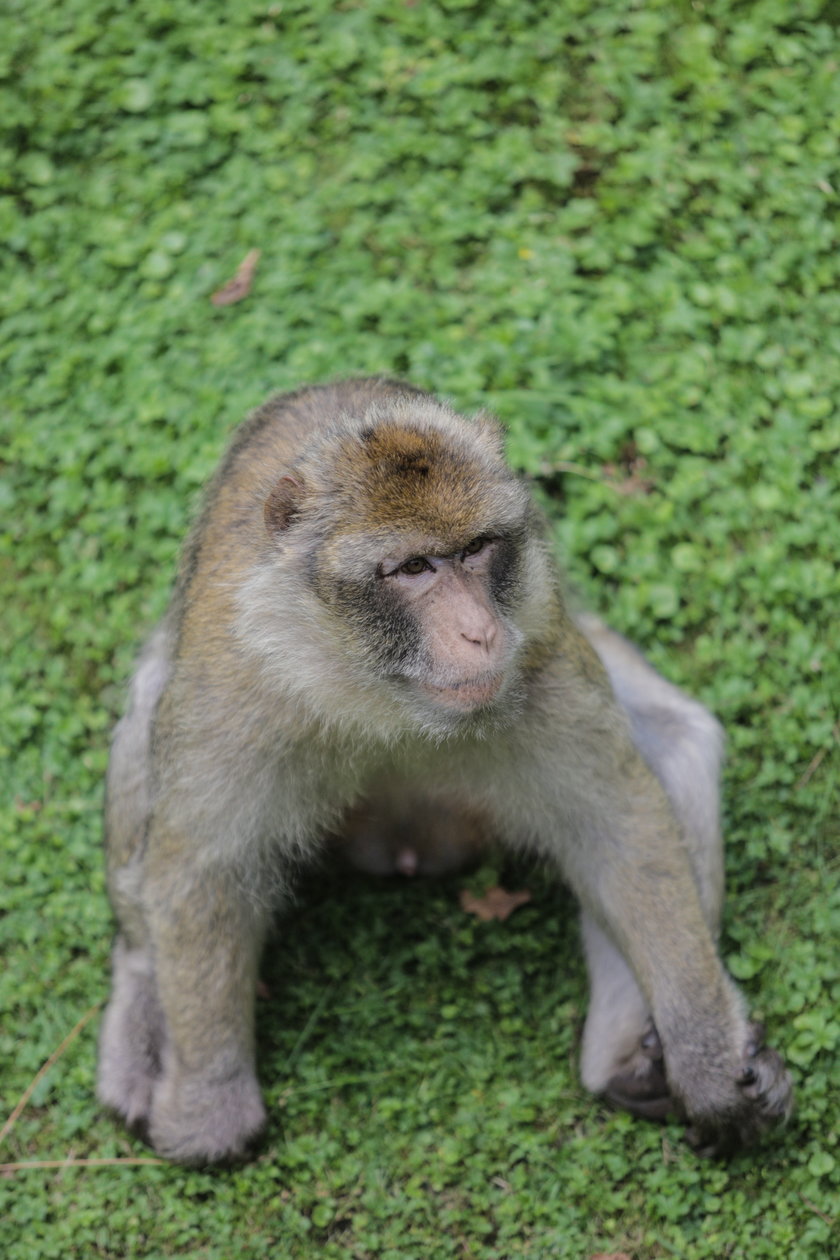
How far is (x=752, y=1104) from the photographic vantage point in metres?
4.32

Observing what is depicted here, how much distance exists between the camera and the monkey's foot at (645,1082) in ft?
14.7

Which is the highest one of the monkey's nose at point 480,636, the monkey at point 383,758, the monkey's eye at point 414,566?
the monkey's eye at point 414,566

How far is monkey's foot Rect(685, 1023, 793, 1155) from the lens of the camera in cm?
432

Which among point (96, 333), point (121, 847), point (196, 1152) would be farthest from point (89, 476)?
point (196, 1152)

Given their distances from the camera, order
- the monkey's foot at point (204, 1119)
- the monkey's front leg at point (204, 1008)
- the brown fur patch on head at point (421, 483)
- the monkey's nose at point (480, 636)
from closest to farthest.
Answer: the monkey's nose at point (480, 636)
the brown fur patch on head at point (421, 483)
the monkey's front leg at point (204, 1008)
the monkey's foot at point (204, 1119)

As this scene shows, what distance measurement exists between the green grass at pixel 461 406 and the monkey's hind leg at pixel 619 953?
151 mm

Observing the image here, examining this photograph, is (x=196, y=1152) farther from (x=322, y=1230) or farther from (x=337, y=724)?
(x=337, y=724)

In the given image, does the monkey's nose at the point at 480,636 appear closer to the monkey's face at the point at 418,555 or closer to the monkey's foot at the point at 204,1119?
the monkey's face at the point at 418,555

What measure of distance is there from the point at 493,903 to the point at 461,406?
187 cm

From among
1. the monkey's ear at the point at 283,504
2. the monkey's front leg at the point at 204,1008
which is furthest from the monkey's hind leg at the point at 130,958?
the monkey's ear at the point at 283,504

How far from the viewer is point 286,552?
379 cm

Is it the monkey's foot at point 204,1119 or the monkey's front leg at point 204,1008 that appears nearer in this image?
the monkey's front leg at point 204,1008

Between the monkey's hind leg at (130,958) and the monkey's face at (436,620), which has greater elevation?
the monkey's face at (436,620)

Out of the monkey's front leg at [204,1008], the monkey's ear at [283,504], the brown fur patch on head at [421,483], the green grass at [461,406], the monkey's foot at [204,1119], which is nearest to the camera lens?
the brown fur patch on head at [421,483]
